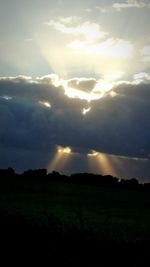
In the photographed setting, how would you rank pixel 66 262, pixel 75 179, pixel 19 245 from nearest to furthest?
pixel 66 262 < pixel 19 245 < pixel 75 179

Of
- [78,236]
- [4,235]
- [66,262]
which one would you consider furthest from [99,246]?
[4,235]

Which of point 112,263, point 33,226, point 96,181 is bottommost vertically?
point 112,263

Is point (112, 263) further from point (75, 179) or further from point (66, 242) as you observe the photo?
point (75, 179)

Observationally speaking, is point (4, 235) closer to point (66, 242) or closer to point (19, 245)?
point (19, 245)

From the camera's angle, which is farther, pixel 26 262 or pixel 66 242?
pixel 66 242

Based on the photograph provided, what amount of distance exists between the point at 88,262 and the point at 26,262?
4.87 feet

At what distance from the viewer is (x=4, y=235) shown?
1198cm

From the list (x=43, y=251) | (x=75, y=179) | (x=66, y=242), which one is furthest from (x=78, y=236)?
(x=75, y=179)

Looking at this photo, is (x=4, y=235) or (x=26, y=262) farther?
(x=4, y=235)

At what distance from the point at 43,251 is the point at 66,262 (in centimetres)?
77

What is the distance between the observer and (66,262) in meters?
10.6

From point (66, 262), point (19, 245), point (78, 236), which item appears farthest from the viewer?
point (78, 236)

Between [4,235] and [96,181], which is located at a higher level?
[96,181]

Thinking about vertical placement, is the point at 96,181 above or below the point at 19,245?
above
